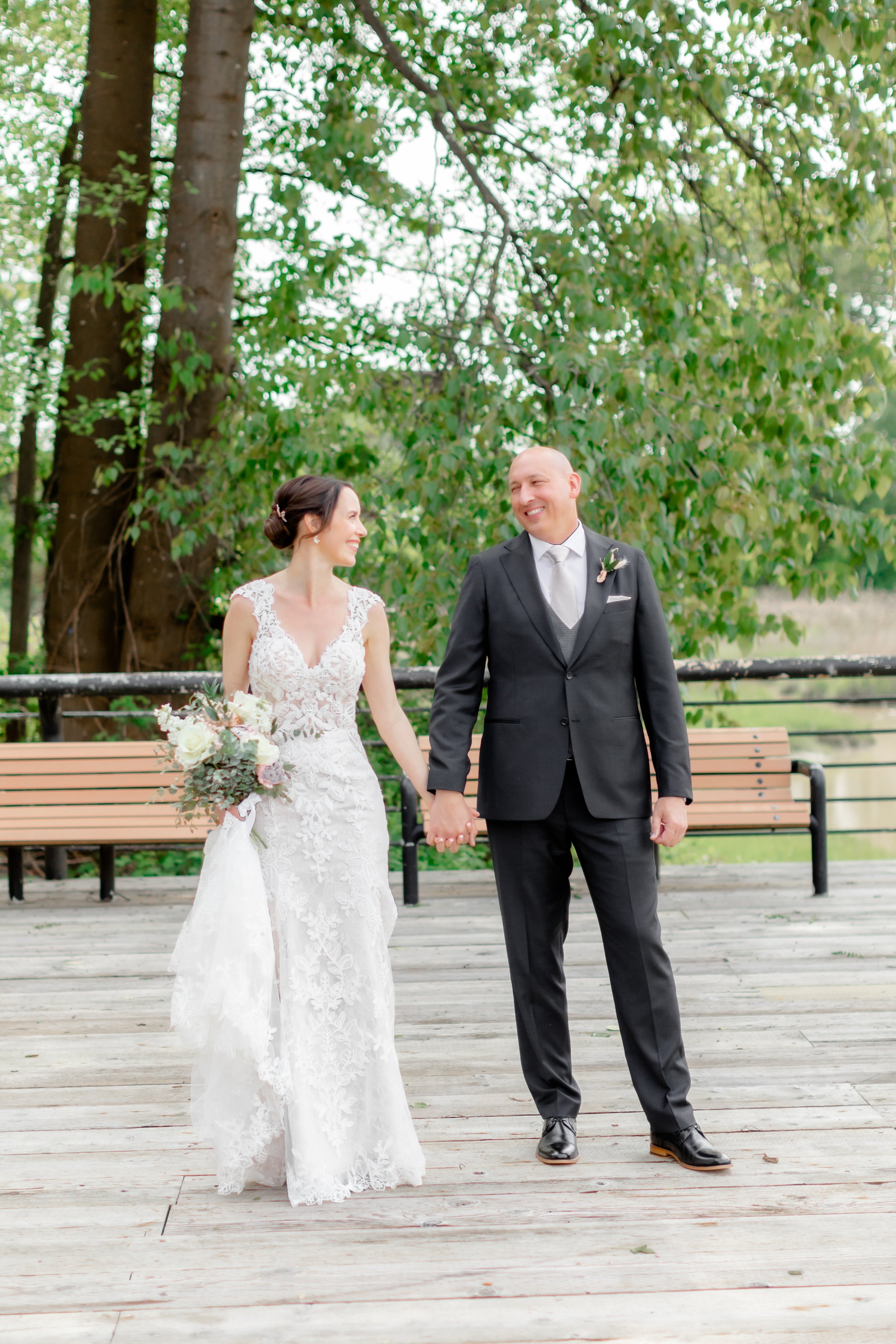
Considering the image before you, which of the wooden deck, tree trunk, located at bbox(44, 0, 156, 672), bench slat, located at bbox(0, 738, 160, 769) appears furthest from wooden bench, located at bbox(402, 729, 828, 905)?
tree trunk, located at bbox(44, 0, 156, 672)

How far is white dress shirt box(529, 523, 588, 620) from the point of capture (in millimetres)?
3441

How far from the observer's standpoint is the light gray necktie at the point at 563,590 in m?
3.44

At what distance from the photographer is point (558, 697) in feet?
11.0

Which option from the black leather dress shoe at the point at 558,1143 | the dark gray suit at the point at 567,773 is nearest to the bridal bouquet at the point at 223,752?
the dark gray suit at the point at 567,773

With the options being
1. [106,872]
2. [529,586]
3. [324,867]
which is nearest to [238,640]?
[324,867]

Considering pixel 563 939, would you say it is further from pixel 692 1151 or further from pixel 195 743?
pixel 195 743

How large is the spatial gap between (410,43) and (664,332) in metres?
3.13

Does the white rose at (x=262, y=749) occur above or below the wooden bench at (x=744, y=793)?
above

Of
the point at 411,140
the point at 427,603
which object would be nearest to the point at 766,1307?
the point at 427,603

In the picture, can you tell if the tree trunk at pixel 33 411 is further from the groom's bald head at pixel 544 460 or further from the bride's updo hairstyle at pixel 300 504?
the groom's bald head at pixel 544 460

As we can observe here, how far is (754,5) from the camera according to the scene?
21.7 feet

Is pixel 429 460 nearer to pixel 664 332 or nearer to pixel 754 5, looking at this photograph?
pixel 664 332

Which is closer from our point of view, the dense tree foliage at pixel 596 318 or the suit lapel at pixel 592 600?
the suit lapel at pixel 592 600

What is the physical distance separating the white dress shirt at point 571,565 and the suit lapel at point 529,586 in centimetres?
2
